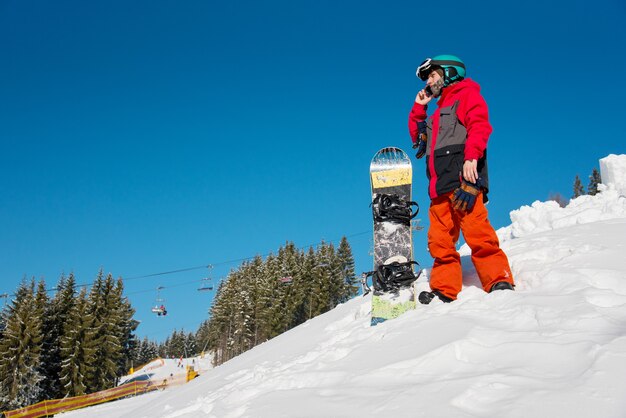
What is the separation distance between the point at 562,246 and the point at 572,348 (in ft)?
10.7

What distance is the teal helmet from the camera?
514cm

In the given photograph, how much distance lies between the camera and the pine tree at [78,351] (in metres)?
35.4

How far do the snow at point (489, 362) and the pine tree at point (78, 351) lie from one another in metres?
37.0

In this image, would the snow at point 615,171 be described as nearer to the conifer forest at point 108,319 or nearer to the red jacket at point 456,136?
the red jacket at point 456,136

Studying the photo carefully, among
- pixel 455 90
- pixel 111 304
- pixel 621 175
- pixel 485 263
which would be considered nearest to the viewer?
pixel 485 263

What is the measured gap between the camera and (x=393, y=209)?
21.0 feet

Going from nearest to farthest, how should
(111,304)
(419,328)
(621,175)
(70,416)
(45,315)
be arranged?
(419,328)
(70,416)
(621,175)
(45,315)
(111,304)

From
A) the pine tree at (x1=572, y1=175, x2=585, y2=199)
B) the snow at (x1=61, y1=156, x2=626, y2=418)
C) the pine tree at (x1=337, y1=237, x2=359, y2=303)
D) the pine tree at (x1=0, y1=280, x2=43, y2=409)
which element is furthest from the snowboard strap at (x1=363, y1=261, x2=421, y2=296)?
the pine tree at (x1=572, y1=175, x2=585, y2=199)

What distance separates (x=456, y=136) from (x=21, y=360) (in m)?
38.5

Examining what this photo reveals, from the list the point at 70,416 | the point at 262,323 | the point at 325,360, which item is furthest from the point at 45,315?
the point at 325,360

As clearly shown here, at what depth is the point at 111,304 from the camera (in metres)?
40.9

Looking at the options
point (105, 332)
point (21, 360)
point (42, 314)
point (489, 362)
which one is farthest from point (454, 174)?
point (105, 332)

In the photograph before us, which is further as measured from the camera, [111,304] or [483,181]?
[111,304]

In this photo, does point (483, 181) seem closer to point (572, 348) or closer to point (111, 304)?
point (572, 348)
